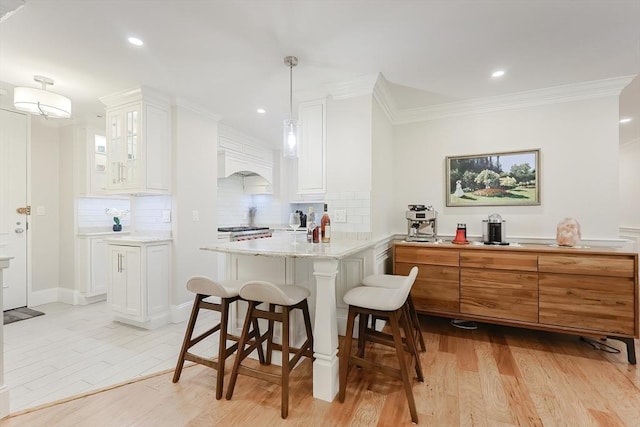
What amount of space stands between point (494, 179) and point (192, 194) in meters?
3.39

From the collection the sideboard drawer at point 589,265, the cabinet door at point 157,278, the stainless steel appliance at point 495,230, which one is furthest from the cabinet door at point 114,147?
the sideboard drawer at point 589,265

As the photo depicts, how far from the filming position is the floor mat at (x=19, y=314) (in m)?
3.15

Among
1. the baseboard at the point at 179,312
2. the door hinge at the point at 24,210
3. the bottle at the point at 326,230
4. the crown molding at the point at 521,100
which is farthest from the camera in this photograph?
the door hinge at the point at 24,210

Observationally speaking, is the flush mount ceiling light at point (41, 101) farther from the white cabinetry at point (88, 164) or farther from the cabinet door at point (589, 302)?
the cabinet door at point (589, 302)

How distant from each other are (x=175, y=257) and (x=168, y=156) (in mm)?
1111

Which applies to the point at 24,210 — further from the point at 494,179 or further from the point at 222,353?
the point at 494,179

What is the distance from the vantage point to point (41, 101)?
8.43ft

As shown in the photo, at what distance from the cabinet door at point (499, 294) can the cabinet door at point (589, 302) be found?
0.09 metres

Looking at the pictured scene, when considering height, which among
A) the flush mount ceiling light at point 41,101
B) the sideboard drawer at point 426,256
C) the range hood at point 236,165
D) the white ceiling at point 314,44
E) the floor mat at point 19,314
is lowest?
the floor mat at point 19,314

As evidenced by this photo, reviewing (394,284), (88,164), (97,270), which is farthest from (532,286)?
(88,164)

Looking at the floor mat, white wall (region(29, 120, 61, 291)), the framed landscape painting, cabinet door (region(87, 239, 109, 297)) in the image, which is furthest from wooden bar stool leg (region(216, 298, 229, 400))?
white wall (region(29, 120, 61, 291))

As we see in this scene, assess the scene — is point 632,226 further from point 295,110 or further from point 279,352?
point 279,352

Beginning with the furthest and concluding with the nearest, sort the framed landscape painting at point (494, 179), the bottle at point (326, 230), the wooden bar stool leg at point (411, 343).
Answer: the framed landscape painting at point (494, 179), the bottle at point (326, 230), the wooden bar stool leg at point (411, 343)

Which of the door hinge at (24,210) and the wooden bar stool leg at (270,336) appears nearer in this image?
the wooden bar stool leg at (270,336)
